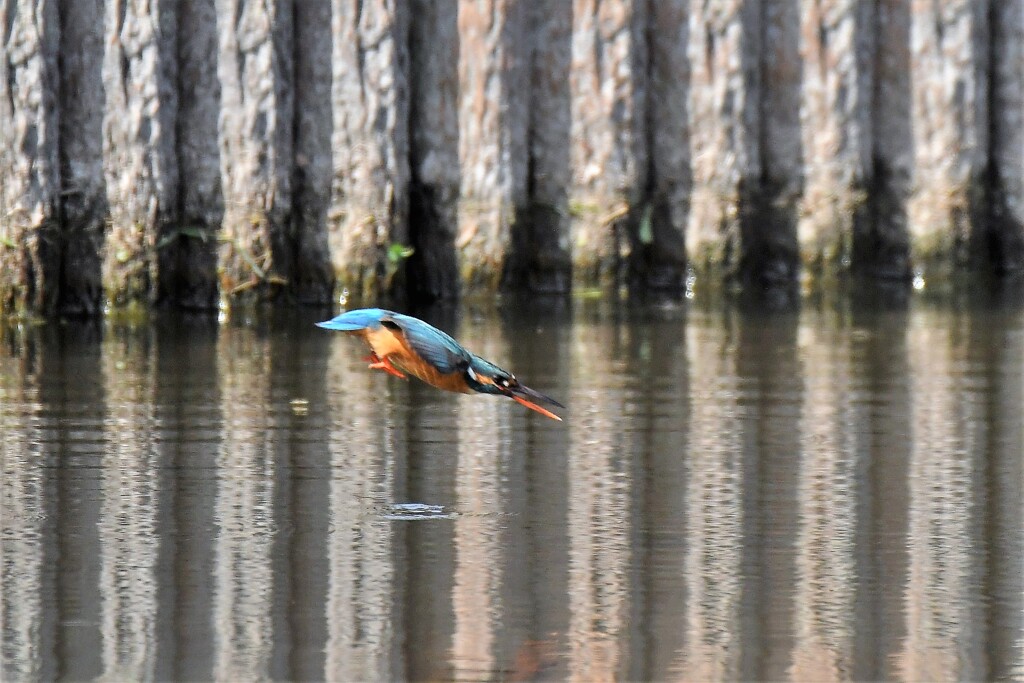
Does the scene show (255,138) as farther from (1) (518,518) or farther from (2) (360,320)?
(2) (360,320)

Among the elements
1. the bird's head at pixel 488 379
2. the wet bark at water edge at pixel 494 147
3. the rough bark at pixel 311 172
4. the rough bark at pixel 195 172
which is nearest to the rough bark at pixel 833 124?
the wet bark at water edge at pixel 494 147

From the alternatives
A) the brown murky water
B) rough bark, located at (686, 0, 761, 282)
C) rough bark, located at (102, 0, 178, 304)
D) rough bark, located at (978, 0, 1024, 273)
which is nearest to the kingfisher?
the brown murky water

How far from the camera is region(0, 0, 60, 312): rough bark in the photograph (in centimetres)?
973

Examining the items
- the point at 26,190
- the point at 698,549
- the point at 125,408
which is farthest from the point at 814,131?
the point at 698,549

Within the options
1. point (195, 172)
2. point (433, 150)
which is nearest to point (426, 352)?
point (195, 172)

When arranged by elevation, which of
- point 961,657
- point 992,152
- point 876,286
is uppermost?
point 992,152

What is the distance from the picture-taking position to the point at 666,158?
11523 millimetres

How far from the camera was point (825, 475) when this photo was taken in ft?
19.7

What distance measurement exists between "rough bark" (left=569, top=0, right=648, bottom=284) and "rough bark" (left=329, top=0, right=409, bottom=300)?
39.9 inches

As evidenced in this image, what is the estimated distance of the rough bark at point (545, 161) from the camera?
11125 millimetres

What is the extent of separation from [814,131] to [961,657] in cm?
779

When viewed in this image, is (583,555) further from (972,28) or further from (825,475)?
(972,28)

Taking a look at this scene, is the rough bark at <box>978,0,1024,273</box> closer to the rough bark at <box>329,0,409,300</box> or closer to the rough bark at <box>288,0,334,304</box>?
the rough bark at <box>329,0,409,300</box>

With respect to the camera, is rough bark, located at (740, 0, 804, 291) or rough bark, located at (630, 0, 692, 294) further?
rough bark, located at (740, 0, 804, 291)
